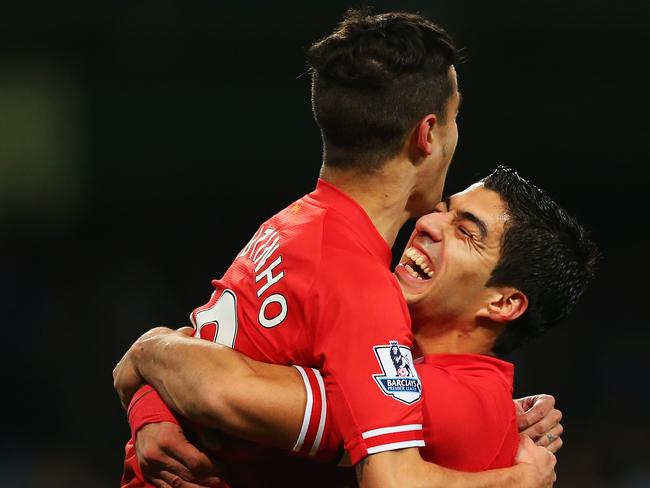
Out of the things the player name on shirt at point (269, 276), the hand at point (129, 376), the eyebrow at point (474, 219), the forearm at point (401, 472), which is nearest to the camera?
the forearm at point (401, 472)

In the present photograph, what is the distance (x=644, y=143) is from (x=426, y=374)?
A: 796cm

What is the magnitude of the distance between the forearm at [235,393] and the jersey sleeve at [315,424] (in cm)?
2

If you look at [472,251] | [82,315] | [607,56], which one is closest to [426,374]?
[472,251]

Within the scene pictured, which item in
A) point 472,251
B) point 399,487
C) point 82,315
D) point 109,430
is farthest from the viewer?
point 82,315

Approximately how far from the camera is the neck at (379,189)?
3.28 metres

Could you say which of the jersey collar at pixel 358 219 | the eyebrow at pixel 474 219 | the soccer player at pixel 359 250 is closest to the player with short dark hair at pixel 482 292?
the eyebrow at pixel 474 219

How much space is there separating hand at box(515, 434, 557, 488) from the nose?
0.71 m

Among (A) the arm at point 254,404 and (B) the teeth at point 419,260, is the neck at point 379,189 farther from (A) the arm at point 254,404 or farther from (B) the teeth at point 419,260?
(A) the arm at point 254,404

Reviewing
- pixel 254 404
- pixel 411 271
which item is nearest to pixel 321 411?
pixel 254 404

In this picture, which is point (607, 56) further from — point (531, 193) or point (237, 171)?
point (531, 193)

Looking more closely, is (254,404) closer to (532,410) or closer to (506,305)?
(506,305)

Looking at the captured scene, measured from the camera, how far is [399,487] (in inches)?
110

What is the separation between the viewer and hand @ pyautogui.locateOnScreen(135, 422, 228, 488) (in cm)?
317

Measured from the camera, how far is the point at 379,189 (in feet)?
10.8
